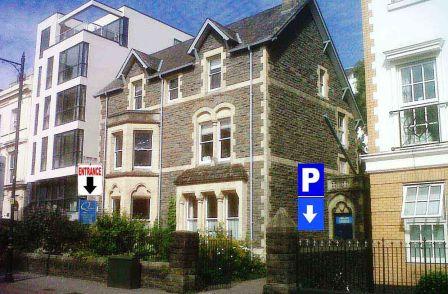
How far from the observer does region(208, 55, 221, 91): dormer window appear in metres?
22.9

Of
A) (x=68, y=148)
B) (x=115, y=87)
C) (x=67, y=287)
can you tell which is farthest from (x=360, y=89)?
(x=67, y=287)

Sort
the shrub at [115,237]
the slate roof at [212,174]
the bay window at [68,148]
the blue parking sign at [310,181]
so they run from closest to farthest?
the blue parking sign at [310,181], the shrub at [115,237], the slate roof at [212,174], the bay window at [68,148]

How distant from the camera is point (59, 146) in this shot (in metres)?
32.6

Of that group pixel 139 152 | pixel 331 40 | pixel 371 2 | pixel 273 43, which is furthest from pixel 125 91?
pixel 371 2

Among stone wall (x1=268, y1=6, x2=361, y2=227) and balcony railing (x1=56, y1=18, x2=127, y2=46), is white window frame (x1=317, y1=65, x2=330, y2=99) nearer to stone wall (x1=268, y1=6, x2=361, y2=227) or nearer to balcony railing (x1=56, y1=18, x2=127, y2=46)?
stone wall (x1=268, y1=6, x2=361, y2=227)

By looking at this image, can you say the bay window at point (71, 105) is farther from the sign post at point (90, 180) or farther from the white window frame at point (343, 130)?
the sign post at point (90, 180)

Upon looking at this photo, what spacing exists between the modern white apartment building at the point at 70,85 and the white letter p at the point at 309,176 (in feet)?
70.9

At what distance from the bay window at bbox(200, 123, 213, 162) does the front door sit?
7.08 m

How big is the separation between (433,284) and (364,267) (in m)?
2.84

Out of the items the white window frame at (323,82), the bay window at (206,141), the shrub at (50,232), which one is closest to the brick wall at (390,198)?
the bay window at (206,141)

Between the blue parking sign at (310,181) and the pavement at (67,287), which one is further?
the pavement at (67,287)

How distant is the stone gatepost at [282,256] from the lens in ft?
39.6

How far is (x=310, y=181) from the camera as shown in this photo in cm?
1087

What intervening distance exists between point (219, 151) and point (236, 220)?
3467 millimetres
